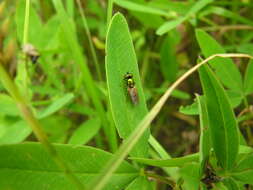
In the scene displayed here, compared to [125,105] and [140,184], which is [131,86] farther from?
[140,184]

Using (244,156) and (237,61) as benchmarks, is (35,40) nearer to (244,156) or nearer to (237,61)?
(237,61)

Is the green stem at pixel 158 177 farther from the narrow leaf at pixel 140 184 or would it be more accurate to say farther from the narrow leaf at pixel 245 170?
the narrow leaf at pixel 245 170

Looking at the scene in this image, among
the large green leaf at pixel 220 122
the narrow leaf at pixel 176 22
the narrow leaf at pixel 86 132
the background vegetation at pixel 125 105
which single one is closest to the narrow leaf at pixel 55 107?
the background vegetation at pixel 125 105

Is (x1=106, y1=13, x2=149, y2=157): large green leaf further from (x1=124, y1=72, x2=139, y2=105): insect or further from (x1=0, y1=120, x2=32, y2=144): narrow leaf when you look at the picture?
(x1=0, y1=120, x2=32, y2=144): narrow leaf

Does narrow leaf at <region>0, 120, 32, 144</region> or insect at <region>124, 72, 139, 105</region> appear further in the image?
narrow leaf at <region>0, 120, 32, 144</region>

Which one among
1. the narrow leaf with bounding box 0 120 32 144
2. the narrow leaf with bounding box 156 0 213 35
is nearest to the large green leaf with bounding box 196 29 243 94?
the narrow leaf with bounding box 156 0 213 35

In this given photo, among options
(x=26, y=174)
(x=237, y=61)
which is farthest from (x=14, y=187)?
(x=237, y=61)

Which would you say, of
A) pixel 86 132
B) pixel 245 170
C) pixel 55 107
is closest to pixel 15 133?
pixel 55 107
